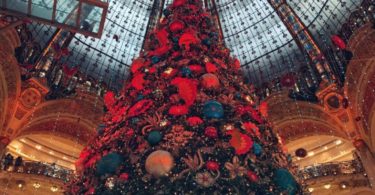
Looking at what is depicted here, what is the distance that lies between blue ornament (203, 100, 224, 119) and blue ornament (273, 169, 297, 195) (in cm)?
79

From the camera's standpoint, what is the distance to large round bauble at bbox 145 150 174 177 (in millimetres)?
2895

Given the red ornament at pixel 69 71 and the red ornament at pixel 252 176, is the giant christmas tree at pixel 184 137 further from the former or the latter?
the red ornament at pixel 69 71

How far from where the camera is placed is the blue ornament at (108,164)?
3.09m

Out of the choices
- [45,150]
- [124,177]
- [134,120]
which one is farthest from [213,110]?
[45,150]

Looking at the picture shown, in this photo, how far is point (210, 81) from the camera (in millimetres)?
3906

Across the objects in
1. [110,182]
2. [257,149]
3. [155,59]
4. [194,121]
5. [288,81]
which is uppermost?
[288,81]

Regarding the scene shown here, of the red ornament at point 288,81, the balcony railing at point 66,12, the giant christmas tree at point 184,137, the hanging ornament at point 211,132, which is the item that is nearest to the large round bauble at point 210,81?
the giant christmas tree at point 184,137

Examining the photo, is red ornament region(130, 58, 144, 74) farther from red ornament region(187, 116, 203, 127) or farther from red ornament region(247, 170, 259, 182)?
red ornament region(247, 170, 259, 182)

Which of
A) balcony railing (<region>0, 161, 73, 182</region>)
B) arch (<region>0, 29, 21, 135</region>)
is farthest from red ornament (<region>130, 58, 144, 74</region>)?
balcony railing (<region>0, 161, 73, 182</region>)

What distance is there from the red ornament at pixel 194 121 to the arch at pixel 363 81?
9387mm

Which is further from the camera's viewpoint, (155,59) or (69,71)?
(69,71)

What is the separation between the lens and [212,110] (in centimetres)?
346

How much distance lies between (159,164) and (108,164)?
52 cm

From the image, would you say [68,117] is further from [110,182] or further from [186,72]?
[110,182]
